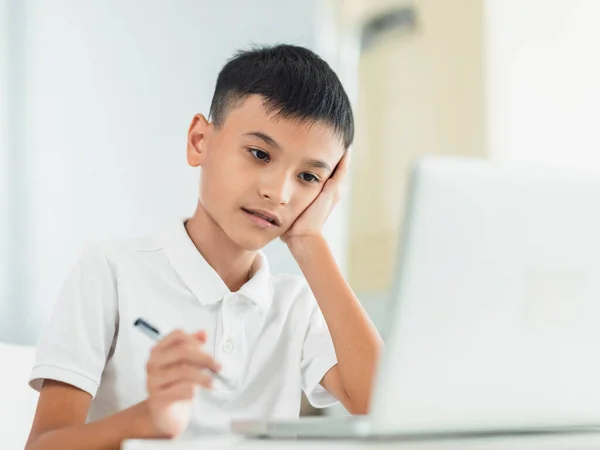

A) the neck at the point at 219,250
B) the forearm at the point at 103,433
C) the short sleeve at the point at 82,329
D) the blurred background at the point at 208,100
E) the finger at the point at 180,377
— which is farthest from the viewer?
the blurred background at the point at 208,100

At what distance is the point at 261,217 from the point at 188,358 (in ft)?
1.69

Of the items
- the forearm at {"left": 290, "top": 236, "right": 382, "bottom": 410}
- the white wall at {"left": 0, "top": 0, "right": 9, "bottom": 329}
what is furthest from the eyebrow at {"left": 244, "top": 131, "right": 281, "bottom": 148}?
the white wall at {"left": 0, "top": 0, "right": 9, "bottom": 329}

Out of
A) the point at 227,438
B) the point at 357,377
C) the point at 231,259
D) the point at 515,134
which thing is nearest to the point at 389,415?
the point at 227,438

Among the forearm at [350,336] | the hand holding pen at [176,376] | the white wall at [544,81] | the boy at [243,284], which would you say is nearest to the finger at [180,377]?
the hand holding pen at [176,376]

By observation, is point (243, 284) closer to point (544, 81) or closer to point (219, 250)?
point (219, 250)

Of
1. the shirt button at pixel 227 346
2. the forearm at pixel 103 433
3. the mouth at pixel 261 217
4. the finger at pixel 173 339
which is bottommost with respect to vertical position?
the forearm at pixel 103 433

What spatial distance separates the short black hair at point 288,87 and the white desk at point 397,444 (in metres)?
0.67

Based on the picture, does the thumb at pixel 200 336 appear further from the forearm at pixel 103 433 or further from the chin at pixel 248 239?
the chin at pixel 248 239

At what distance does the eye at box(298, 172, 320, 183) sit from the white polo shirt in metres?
0.16

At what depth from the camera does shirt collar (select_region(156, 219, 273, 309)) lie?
1.16 meters

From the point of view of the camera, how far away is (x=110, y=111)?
2.16 metres

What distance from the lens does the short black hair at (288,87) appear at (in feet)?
3.90

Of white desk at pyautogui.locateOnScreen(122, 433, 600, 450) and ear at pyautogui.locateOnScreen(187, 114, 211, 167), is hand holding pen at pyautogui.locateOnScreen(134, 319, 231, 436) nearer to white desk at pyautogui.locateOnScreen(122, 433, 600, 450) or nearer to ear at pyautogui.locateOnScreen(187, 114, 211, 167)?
white desk at pyautogui.locateOnScreen(122, 433, 600, 450)

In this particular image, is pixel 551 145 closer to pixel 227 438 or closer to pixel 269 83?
pixel 269 83
